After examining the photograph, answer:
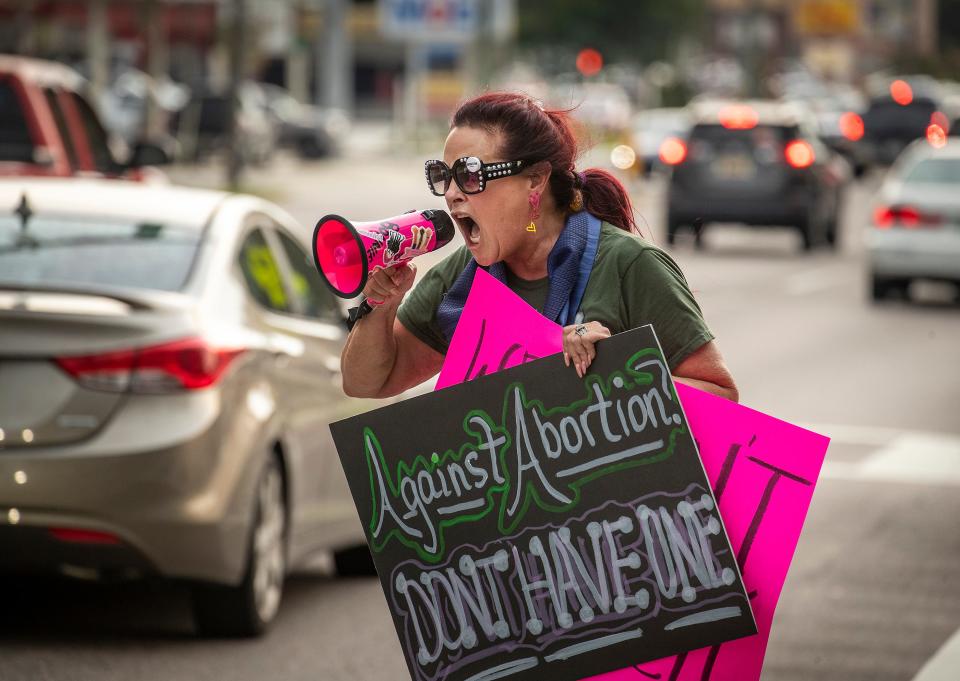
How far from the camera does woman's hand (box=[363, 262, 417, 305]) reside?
3.95 m

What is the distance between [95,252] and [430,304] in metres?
2.91

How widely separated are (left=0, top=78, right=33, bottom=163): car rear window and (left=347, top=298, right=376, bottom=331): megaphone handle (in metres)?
8.39

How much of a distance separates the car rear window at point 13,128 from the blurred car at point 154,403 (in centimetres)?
498

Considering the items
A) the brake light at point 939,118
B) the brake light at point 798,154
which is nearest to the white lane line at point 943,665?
the brake light at point 798,154

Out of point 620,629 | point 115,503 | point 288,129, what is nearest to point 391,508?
point 620,629

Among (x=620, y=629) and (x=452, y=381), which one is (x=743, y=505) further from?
(x=452, y=381)

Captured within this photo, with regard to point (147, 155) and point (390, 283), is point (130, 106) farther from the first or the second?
point (390, 283)

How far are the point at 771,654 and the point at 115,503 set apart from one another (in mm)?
2256

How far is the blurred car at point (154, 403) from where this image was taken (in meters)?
6.22

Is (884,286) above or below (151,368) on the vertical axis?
below

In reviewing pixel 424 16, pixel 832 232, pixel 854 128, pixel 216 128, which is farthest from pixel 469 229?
pixel 424 16

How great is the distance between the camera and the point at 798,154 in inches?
1067

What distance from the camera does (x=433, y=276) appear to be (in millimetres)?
4324

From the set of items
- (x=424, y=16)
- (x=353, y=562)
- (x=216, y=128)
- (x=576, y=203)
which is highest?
(x=576, y=203)
